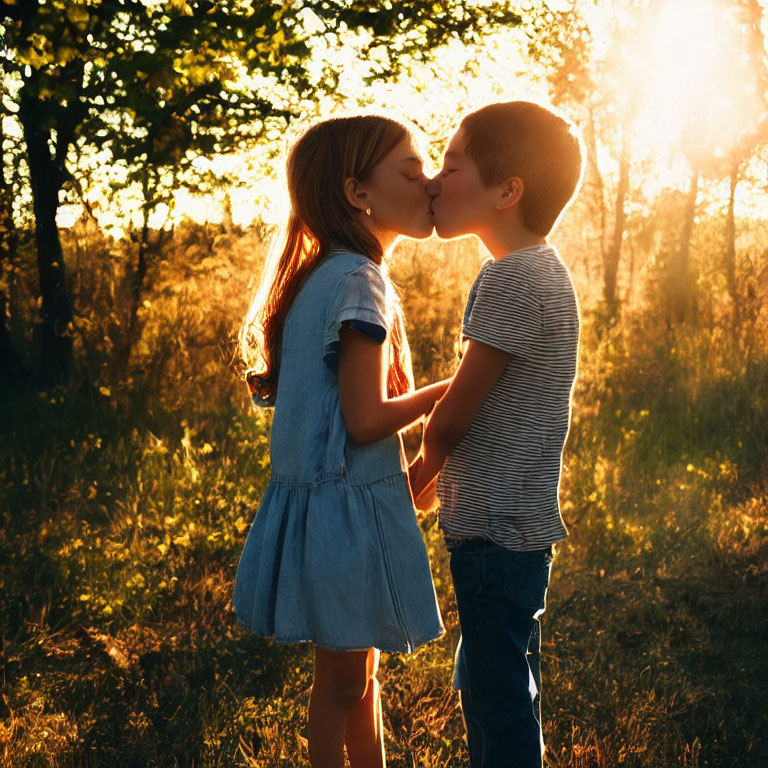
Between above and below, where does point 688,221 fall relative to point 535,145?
above

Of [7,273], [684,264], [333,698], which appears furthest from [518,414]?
[684,264]

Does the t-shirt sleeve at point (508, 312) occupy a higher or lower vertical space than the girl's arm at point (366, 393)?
higher

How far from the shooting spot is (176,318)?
23.0 feet

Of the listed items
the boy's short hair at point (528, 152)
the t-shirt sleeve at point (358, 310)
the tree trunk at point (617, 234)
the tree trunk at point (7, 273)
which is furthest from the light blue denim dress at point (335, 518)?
the tree trunk at point (617, 234)

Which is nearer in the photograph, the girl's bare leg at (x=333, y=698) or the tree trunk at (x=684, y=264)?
the girl's bare leg at (x=333, y=698)

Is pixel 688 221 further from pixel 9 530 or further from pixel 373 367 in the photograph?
pixel 373 367

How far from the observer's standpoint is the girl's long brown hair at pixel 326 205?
209 cm

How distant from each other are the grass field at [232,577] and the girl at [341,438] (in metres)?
0.95

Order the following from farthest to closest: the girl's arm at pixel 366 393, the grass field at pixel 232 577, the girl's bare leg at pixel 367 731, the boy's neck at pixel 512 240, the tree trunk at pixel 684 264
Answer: the tree trunk at pixel 684 264
the grass field at pixel 232 577
the girl's bare leg at pixel 367 731
the boy's neck at pixel 512 240
the girl's arm at pixel 366 393

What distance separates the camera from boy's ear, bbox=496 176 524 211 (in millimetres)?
1995

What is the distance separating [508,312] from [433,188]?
37 centimetres

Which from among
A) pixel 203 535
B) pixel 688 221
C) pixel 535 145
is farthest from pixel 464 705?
pixel 688 221

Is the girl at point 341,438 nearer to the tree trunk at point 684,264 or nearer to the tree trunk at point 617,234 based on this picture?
the tree trunk at point 684,264

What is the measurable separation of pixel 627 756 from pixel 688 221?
28.2ft
